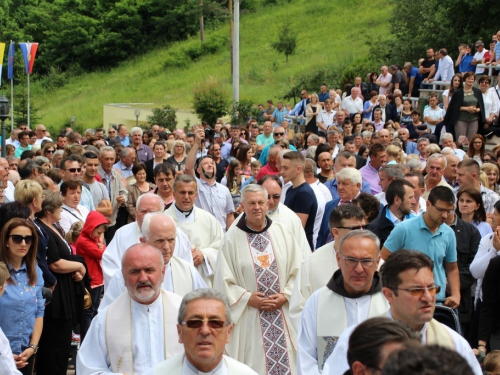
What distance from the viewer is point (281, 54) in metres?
55.1

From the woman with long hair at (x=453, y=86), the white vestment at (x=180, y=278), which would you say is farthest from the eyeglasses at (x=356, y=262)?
the woman with long hair at (x=453, y=86)

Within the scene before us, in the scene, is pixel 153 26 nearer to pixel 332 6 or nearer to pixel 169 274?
pixel 332 6

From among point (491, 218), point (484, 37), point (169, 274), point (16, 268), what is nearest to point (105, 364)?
point (169, 274)

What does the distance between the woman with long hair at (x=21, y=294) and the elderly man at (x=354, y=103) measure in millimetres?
14527

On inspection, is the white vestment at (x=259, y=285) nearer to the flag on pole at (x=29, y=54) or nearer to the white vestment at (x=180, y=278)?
the white vestment at (x=180, y=278)

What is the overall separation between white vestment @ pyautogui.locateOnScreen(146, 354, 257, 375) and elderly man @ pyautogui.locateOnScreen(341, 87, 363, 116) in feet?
54.6

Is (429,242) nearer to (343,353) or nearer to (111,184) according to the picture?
(343,353)

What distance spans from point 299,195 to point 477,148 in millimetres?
5361

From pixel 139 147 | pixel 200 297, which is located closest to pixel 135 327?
pixel 200 297

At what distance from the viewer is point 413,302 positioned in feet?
13.8

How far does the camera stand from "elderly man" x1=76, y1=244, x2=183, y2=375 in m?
4.85

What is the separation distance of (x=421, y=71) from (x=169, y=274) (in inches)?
687

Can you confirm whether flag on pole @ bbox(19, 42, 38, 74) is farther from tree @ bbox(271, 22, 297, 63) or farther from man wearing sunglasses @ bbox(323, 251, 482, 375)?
man wearing sunglasses @ bbox(323, 251, 482, 375)

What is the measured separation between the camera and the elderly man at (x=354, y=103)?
67.1 ft
